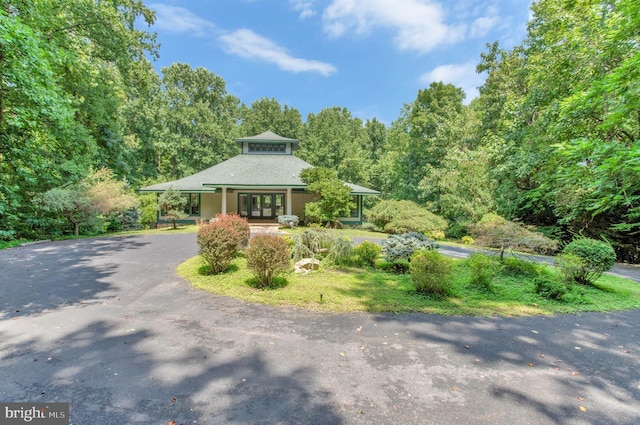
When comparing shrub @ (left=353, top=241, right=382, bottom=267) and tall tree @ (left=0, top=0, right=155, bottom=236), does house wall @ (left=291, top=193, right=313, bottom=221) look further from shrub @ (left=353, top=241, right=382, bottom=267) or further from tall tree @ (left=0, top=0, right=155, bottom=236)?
shrub @ (left=353, top=241, right=382, bottom=267)

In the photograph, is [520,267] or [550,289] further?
[520,267]

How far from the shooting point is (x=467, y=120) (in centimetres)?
2298

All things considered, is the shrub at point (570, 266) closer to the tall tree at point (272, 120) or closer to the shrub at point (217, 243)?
the shrub at point (217, 243)

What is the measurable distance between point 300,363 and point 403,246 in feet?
17.8

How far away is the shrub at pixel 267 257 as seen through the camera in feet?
20.2

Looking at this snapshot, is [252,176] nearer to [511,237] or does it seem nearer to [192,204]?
[192,204]

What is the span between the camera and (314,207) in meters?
18.2

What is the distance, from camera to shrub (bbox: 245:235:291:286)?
20.2ft

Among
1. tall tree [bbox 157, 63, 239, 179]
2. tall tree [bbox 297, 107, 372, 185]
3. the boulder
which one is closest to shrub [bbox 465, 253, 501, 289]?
the boulder

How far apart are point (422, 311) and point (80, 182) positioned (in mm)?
16280

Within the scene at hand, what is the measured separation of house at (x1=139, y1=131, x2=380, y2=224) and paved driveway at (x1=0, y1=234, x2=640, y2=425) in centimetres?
1454

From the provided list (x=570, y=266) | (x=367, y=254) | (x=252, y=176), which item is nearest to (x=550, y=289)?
(x=570, y=266)

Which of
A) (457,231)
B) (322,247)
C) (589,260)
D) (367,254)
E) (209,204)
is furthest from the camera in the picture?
(209,204)

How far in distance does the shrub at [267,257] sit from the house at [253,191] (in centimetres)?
1277
